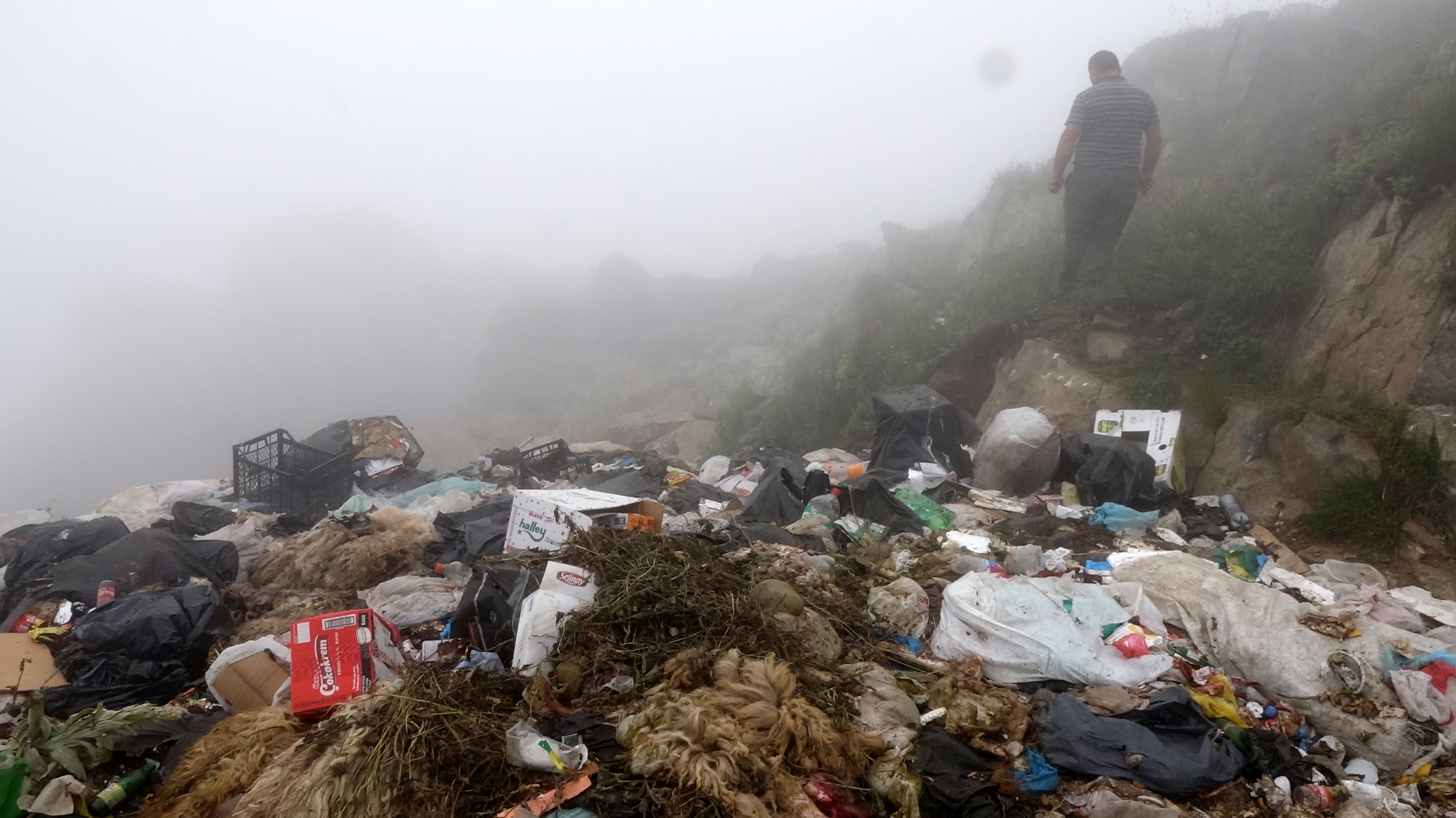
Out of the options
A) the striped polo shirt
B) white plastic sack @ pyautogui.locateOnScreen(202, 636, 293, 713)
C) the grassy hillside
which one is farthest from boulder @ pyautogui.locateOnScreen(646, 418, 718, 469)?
white plastic sack @ pyautogui.locateOnScreen(202, 636, 293, 713)

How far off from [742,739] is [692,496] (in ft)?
12.5

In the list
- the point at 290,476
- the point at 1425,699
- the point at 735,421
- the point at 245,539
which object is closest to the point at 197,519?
the point at 290,476

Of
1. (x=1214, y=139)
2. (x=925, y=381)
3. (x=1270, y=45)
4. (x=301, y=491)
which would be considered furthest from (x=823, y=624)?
(x=1270, y=45)

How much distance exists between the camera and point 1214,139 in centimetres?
766

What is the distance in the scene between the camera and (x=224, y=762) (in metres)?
2.26

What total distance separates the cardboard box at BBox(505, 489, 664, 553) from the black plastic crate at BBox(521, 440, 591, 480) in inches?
117

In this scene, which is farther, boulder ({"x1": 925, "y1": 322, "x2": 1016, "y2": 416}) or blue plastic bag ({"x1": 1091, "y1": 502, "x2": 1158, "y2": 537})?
boulder ({"x1": 925, "y1": 322, "x2": 1016, "y2": 416})

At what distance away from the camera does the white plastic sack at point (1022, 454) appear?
520cm

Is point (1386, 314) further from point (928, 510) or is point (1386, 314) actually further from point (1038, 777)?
point (1038, 777)

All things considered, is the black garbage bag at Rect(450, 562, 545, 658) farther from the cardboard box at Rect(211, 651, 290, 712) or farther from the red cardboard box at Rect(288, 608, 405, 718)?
the cardboard box at Rect(211, 651, 290, 712)

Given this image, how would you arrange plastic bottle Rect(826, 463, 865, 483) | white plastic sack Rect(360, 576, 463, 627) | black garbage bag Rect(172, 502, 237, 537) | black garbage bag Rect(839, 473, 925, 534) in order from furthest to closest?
1. plastic bottle Rect(826, 463, 865, 483)
2. black garbage bag Rect(172, 502, 237, 537)
3. black garbage bag Rect(839, 473, 925, 534)
4. white plastic sack Rect(360, 576, 463, 627)

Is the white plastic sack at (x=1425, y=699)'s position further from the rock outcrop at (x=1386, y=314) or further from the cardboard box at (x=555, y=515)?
the cardboard box at (x=555, y=515)

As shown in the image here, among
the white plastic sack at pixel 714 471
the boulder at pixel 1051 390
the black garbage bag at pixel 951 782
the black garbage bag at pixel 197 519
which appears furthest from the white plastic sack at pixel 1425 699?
the black garbage bag at pixel 197 519

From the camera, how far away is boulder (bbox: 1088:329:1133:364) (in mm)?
5801
